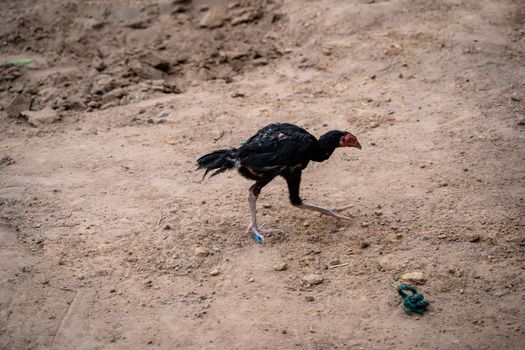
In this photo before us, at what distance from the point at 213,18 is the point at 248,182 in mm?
4556

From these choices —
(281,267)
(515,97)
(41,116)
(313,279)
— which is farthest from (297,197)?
(41,116)

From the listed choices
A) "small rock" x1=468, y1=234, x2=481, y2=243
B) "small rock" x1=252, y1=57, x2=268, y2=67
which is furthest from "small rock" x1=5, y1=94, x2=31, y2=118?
"small rock" x1=468, y1=234, x2=481, y2=243

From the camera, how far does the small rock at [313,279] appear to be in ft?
15.9

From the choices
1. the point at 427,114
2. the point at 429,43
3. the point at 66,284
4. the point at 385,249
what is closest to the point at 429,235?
the point at 385,249

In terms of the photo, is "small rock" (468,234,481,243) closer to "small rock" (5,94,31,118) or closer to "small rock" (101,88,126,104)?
"small rock" (101,88,126,104)

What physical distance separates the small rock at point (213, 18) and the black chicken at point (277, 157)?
4935 mm

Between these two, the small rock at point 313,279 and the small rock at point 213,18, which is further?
the small rock at point 213,18

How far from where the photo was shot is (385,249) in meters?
5.16

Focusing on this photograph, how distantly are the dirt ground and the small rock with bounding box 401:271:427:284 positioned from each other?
72 millimetres

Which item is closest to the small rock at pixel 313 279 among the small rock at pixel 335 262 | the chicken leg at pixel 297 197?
the small rock at pixel 335 262

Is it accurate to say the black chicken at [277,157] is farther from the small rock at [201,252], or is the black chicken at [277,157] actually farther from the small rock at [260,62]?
the small rock at [260,62]

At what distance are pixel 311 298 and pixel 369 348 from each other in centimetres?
70

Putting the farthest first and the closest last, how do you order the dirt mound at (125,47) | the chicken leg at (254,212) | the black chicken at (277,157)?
the dirt mound at (125,47) → the chicken leg at (254,212) → the black chicken at (277,157)

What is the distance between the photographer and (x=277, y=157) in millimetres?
5227
